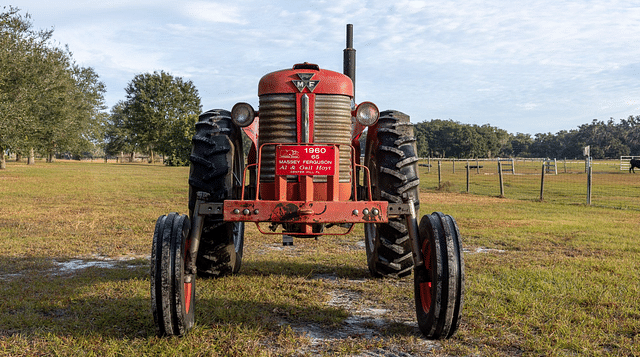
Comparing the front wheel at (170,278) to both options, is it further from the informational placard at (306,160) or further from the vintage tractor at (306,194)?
the informational placard at (306,160)

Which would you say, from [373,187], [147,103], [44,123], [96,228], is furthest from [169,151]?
[373,187]

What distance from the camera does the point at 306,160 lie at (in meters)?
4.26

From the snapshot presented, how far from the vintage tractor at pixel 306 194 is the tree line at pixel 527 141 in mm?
113099

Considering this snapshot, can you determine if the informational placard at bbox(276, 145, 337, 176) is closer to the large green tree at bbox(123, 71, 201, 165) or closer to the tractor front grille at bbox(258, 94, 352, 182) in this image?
the tractor front grille at bbox(258, 94, 352, 182)

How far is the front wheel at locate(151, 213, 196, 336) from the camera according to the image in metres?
3.58

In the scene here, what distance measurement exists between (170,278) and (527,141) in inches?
5975

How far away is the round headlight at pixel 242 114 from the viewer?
185 inches

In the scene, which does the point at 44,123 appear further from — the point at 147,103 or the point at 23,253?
the point at 147,103

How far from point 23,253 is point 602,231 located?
33.6 ft

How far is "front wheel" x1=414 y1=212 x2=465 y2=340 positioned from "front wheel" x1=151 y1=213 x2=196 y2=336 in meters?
1.86

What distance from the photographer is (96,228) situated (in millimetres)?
9766

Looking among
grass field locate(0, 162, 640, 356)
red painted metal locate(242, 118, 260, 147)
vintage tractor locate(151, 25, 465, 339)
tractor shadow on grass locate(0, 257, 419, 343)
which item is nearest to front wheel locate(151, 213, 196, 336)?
vintage tractor locate(151, 25, 465, 339)

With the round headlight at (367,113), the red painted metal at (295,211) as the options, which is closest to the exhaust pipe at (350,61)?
the round headlight at (367,113)

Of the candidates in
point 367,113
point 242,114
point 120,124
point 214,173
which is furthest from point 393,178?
point 120,124
